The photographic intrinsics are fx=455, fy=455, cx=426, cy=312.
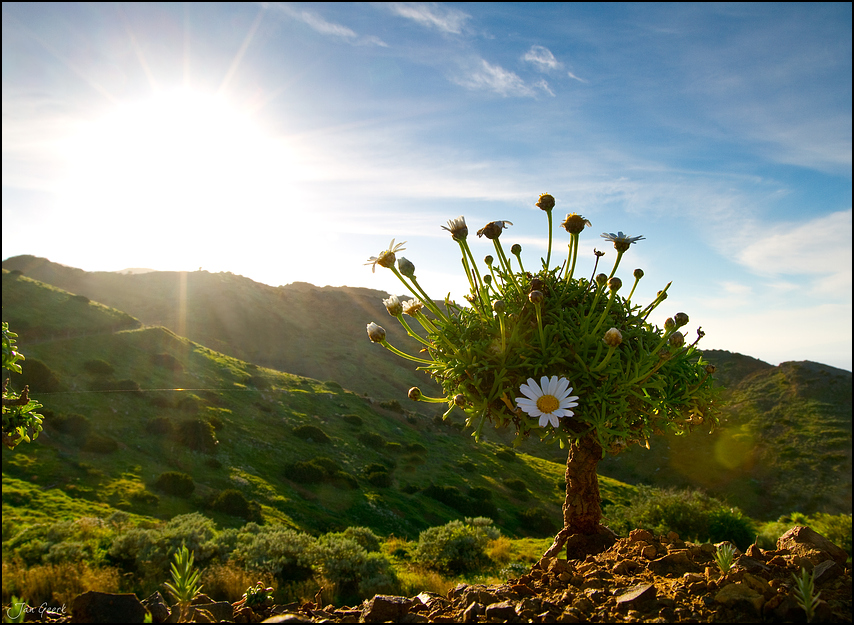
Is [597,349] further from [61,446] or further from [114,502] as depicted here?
[61,446]

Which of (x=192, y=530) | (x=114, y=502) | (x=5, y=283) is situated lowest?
(x=114, y=502)

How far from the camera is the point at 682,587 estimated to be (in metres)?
2.56

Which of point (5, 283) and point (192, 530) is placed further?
point (5, 283)

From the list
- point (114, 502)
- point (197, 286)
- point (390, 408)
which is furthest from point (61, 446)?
point (197, 286)

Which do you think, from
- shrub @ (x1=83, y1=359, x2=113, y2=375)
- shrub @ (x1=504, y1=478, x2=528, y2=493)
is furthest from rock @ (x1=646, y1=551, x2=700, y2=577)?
shrub @ (x1=83, y1=359, x2=113, y2=375)

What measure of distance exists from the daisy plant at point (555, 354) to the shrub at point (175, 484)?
1847cm

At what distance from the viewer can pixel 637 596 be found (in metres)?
2.41

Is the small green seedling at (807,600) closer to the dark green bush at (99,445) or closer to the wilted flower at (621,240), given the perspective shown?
the wilted flower at (621,240)

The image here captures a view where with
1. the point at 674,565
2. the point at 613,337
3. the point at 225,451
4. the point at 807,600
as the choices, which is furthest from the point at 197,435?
the point at 807,600

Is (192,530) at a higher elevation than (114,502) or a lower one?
higher

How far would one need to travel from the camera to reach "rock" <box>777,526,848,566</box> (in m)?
2.92

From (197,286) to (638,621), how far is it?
90025 millimetres

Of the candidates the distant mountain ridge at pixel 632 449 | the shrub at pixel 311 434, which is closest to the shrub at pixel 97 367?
the distant mountain ridge at pixel 632 449

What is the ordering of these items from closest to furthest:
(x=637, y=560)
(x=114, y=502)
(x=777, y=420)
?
1. (x=637, y=560)
2. (x=114, y=502)
3. (x=777, y=420)
